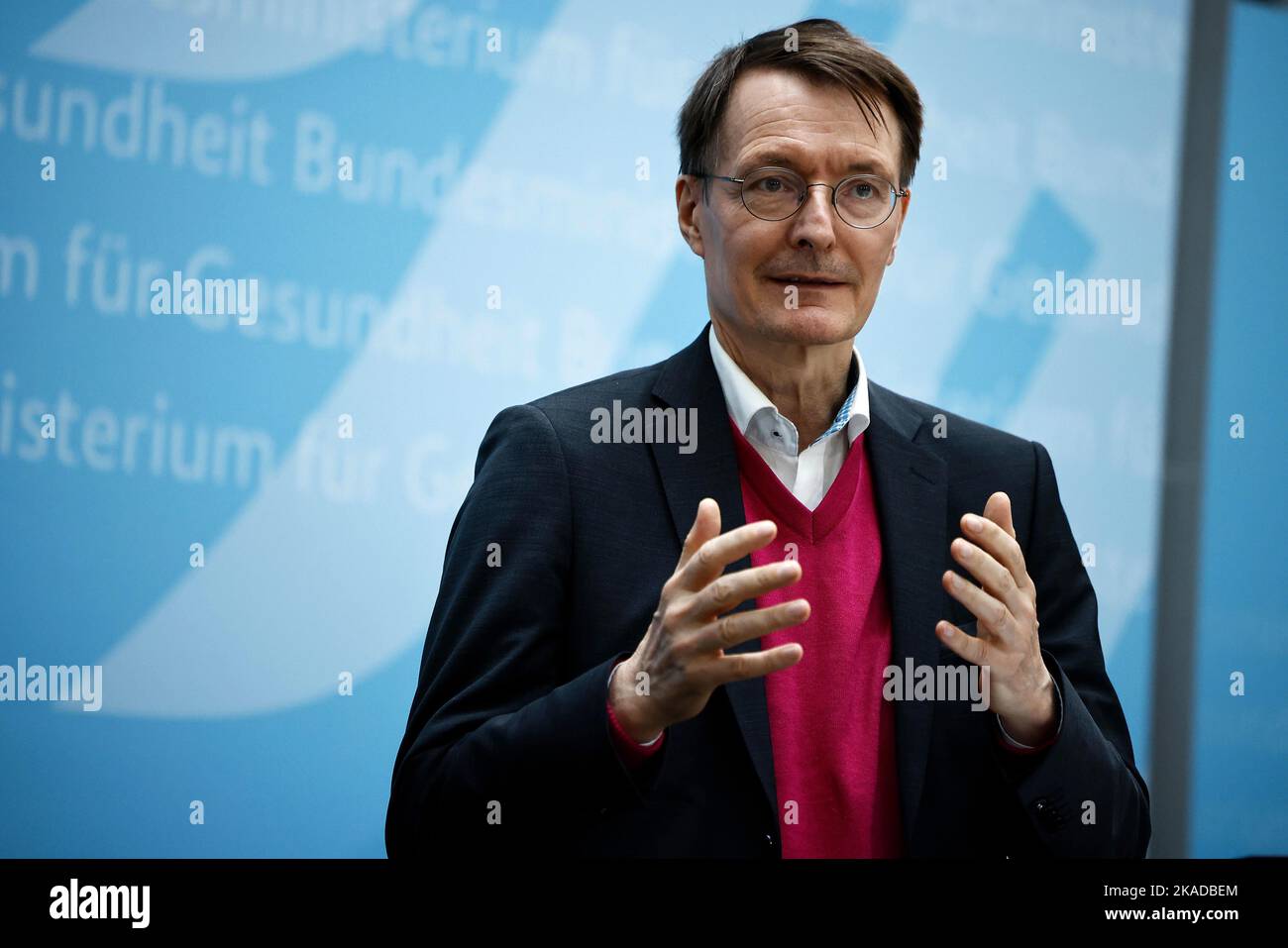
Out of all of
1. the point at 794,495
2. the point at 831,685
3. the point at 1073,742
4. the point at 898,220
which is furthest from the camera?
the point at 898,220

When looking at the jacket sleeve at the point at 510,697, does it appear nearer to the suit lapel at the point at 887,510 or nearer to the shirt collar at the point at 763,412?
the suit lapel at the point at 887,510

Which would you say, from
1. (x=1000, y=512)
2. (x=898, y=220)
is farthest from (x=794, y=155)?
(x=1000, y=512)

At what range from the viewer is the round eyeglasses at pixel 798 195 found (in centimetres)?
176

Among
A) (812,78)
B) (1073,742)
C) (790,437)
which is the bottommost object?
(1073,742)

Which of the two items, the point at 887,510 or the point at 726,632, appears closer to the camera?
the point at 726,632

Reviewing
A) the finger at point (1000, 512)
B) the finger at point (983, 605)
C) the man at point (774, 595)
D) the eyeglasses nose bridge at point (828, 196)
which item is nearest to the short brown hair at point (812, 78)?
the man at point (774, 595)

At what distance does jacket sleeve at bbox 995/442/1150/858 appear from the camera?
1.54m

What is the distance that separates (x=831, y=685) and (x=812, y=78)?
1007 mm

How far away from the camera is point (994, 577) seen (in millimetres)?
1447

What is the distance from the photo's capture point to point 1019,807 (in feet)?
5.15

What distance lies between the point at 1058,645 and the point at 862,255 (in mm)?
740

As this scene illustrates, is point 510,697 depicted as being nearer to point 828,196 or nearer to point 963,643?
point 963,643

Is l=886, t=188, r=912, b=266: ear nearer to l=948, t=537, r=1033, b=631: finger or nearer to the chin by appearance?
the chin

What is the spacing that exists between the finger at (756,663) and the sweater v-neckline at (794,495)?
0.42 metres
